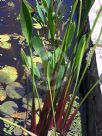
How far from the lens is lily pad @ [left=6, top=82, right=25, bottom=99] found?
58.1 inches

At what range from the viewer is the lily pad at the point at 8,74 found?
5.06ft

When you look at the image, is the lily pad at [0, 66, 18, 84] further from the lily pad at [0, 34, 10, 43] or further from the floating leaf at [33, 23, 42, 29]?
the floating leaf at [33, 23, 42, 29]

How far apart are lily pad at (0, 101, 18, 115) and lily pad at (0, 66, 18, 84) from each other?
0.43 ft

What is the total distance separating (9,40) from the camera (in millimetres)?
1778

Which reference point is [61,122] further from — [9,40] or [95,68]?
[9,40]

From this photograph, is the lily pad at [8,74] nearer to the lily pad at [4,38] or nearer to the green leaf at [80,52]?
the lily pad at [4,38]

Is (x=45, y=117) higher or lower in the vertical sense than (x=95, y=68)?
lower

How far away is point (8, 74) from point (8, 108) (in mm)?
202

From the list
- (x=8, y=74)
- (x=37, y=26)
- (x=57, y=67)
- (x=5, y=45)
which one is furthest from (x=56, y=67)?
(x=37, y=26)

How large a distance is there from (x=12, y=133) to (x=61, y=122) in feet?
0.71

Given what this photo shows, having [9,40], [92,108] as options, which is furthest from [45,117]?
[9,40]

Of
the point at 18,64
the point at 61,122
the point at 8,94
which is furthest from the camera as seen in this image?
the point at 18,64

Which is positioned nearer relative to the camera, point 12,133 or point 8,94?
point 12,133

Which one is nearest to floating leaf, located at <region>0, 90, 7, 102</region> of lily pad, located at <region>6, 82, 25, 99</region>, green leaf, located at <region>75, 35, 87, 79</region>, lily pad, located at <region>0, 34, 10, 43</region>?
lily pad, located at <region>6, 82, 25, 99</region>
